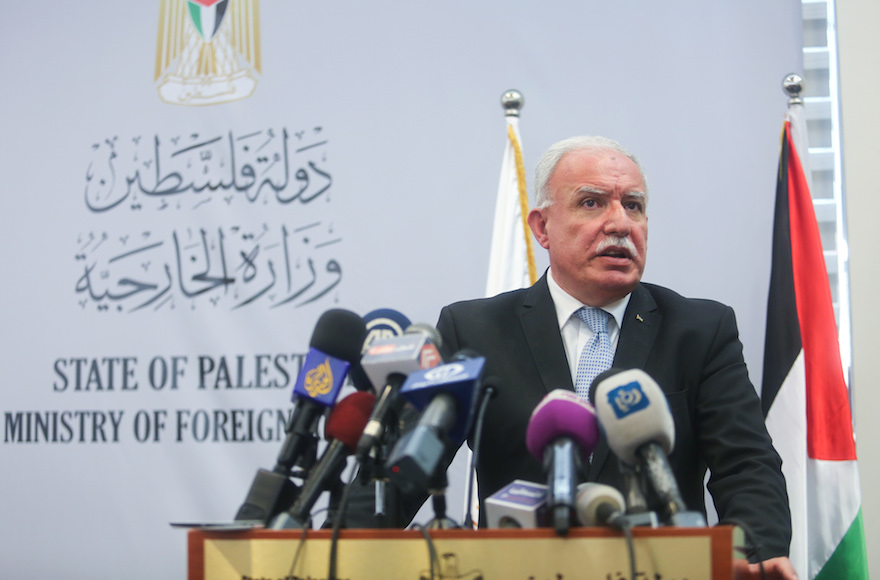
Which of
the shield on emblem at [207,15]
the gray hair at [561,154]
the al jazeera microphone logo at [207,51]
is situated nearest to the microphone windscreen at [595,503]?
the gray hair at [561,154]

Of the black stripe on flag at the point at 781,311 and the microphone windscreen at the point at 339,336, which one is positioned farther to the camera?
the black stripe on flag at the point at 781,311

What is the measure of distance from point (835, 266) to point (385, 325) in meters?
1.78

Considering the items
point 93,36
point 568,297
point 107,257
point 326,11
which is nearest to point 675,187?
point 568,297

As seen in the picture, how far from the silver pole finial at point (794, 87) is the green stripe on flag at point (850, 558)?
124cm

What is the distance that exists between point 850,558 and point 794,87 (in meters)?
1.41

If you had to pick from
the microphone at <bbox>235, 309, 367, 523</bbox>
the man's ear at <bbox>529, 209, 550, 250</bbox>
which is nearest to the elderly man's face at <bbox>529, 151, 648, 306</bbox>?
the man's ear at <bbox>529, 209, 550, 250</bbox>

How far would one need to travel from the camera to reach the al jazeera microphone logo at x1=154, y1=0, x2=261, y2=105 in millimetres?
3119

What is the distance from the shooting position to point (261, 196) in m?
3.05

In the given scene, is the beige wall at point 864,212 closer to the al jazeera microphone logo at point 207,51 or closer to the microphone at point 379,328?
the microphone at point 379,328

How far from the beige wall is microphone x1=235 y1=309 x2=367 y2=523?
1.93 metres

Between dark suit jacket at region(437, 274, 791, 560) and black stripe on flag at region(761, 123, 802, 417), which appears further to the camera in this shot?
black stripe on flag at region(761, 123, 802, 417)

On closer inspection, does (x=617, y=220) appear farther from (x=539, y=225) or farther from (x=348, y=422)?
(x=348, y=422)

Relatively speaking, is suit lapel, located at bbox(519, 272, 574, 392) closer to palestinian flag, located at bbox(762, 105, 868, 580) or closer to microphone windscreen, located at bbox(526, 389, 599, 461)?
microphone windscreen, located at bbox(526, 389, 599, 461)

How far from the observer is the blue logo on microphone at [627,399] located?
3.44ft
